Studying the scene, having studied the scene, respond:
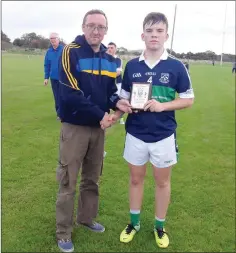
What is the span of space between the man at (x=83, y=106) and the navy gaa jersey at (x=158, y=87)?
0.18 meters

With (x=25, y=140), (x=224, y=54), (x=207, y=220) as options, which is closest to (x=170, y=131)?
(x=207, y=220)

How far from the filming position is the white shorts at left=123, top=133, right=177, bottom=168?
129 inches

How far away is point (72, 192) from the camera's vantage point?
340 cm

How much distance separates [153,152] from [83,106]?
2.57 ft

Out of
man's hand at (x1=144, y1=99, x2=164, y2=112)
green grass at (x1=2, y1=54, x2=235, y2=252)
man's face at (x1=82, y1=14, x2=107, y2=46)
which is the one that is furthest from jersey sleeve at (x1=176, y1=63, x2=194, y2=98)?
green grass at (x1=2, y1=54, x2=235, y2=252)

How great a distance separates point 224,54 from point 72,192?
71.3 m

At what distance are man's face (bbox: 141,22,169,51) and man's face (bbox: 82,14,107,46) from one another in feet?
1.25

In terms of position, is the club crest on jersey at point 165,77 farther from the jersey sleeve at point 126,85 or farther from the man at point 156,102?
the jersey sleeve at point 126,85

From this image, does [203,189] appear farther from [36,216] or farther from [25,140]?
[25,140]

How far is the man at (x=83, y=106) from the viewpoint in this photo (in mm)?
3096

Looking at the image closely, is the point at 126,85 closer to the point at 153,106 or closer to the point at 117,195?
the point at 153,106

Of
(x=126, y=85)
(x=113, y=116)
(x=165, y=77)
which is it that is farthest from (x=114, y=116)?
(x=165, y=77)

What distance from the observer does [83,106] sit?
3111 millimetres

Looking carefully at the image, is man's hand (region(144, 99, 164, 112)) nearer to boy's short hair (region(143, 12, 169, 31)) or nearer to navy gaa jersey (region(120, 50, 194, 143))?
navy gaa jersey (region(120, 50, 194, 143))
